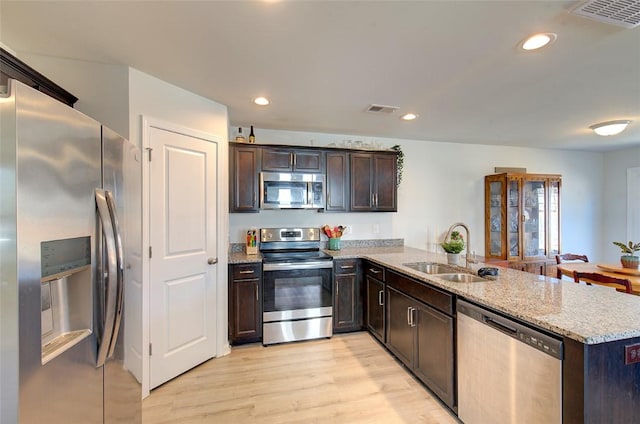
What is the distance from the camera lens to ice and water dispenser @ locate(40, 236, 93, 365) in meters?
1.01

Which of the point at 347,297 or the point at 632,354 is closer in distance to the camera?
the point at 632,354

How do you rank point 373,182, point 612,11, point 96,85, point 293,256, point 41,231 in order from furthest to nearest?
point 373,182
point 293,256
point 96,85
point 612,11
point 41,231

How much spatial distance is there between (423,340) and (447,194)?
2899 mm

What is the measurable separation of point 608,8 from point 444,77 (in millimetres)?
976

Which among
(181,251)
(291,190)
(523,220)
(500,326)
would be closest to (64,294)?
(181,251)

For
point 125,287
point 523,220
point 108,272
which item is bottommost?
point 125,287

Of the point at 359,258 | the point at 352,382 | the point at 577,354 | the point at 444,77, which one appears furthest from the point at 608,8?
the point at 352,382

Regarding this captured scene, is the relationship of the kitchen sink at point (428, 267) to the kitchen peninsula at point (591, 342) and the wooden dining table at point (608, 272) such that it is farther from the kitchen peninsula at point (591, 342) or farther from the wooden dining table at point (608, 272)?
the wooden dining table at point (608, 272)

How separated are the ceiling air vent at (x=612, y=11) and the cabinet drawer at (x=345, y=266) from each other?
2641 millimetres

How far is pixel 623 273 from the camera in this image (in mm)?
3104

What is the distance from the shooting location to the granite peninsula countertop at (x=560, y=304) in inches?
49.9

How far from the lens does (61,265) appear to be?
1047 millimetres

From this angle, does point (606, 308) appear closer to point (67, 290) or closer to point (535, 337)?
point (535, 337)

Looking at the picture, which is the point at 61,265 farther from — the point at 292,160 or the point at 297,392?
the point at 292,160
